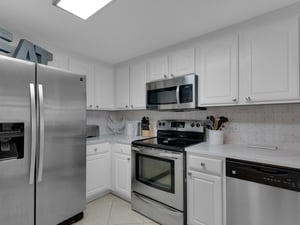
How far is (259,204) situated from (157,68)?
77.2 inches

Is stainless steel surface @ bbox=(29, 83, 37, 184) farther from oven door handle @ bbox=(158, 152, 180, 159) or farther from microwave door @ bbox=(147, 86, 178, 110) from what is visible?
microwave door @ bbox=(147, 86, 178, 110)

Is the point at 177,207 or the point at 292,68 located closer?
the point at 292,68

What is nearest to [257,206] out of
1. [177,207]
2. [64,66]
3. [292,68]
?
[177,207]

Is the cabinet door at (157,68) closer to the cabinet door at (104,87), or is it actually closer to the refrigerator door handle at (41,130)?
the cabinet door at (104,87)

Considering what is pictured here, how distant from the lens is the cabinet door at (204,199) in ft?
5.38

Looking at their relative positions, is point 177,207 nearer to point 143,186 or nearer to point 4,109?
point 143,186

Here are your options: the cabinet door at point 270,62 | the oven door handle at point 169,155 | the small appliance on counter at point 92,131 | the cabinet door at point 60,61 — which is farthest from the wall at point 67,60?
the cabinet door at point 270,62

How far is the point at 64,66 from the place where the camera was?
2529mm

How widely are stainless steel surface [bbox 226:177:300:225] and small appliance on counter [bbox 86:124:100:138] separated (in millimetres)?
2180

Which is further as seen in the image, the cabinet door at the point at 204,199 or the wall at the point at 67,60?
the wall at the point at 67,60

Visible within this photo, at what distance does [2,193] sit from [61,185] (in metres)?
0.52

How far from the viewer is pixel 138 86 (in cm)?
283

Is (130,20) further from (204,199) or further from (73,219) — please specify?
(73,219)

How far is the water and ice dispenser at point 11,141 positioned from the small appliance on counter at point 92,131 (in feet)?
4.30
